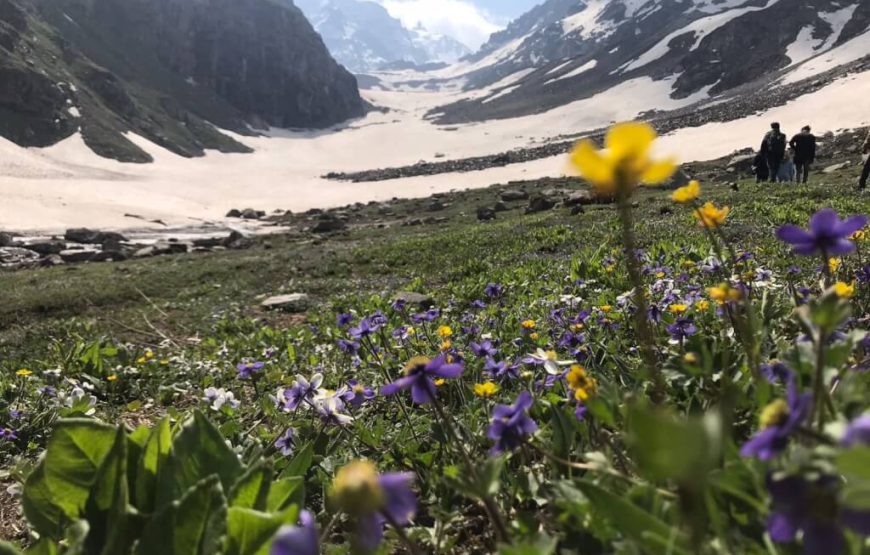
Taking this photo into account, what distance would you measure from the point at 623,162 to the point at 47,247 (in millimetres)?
28894

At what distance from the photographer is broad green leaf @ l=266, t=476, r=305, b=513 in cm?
155

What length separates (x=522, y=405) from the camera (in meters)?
1.45

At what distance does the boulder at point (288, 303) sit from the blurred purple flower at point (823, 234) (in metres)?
10.0

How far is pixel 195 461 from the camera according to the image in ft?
5.46

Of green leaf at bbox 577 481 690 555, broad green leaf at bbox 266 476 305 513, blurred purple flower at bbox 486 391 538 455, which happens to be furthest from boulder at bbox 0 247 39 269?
green leaf at bbox 577 481 690 555

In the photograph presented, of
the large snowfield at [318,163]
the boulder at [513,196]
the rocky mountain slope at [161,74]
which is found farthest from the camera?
the rocky mountain slope at [161,74]

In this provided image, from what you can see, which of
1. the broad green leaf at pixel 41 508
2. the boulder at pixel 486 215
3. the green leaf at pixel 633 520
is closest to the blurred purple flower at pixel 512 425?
the green leaf at pixel 633 520

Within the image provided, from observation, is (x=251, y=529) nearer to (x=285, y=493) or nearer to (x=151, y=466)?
(x=285, y=493)

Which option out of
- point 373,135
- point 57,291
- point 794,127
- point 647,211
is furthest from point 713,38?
point 57,291

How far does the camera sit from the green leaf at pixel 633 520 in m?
1.01

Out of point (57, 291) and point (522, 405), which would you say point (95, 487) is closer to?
point (522, 405)

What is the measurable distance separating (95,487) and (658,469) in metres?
1.47

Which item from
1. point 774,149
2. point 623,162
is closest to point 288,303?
point 623,162

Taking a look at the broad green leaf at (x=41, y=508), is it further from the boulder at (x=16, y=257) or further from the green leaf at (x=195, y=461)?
the boulder at (x=16, y=257)
